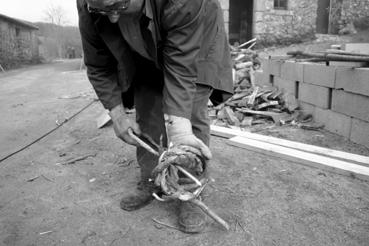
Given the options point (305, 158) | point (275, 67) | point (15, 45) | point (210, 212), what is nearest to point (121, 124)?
point (210, 212)

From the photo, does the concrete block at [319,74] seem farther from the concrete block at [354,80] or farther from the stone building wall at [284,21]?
the stone building wall at [284,21]

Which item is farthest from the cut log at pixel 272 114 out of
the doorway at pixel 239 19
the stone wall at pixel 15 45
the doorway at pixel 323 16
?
the stone wall at pixel 15 45

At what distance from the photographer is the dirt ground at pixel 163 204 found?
1950 mm

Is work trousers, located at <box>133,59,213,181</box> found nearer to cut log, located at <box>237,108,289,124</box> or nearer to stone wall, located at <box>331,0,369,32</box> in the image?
cut log, located at <box>237,108,289,124</box>

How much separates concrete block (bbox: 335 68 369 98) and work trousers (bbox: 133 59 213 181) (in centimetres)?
208

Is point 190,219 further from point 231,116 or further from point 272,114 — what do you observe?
point 272,114

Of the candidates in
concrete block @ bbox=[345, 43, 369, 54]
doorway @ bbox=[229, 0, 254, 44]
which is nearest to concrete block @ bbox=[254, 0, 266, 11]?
doorway @ bbox=[229, 0, 254, 44]

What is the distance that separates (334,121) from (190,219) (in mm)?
2701

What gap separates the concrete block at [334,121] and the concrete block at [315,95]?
9cm

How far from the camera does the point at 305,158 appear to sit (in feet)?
9.66

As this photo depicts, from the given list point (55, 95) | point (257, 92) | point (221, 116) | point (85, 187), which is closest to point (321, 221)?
point (85, 187)

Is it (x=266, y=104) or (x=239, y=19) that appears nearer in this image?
(x=266, y=104)

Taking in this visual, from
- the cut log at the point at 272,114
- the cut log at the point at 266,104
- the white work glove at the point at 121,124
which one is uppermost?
the white work glove at the point at 121,124

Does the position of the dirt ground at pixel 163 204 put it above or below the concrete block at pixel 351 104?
below
